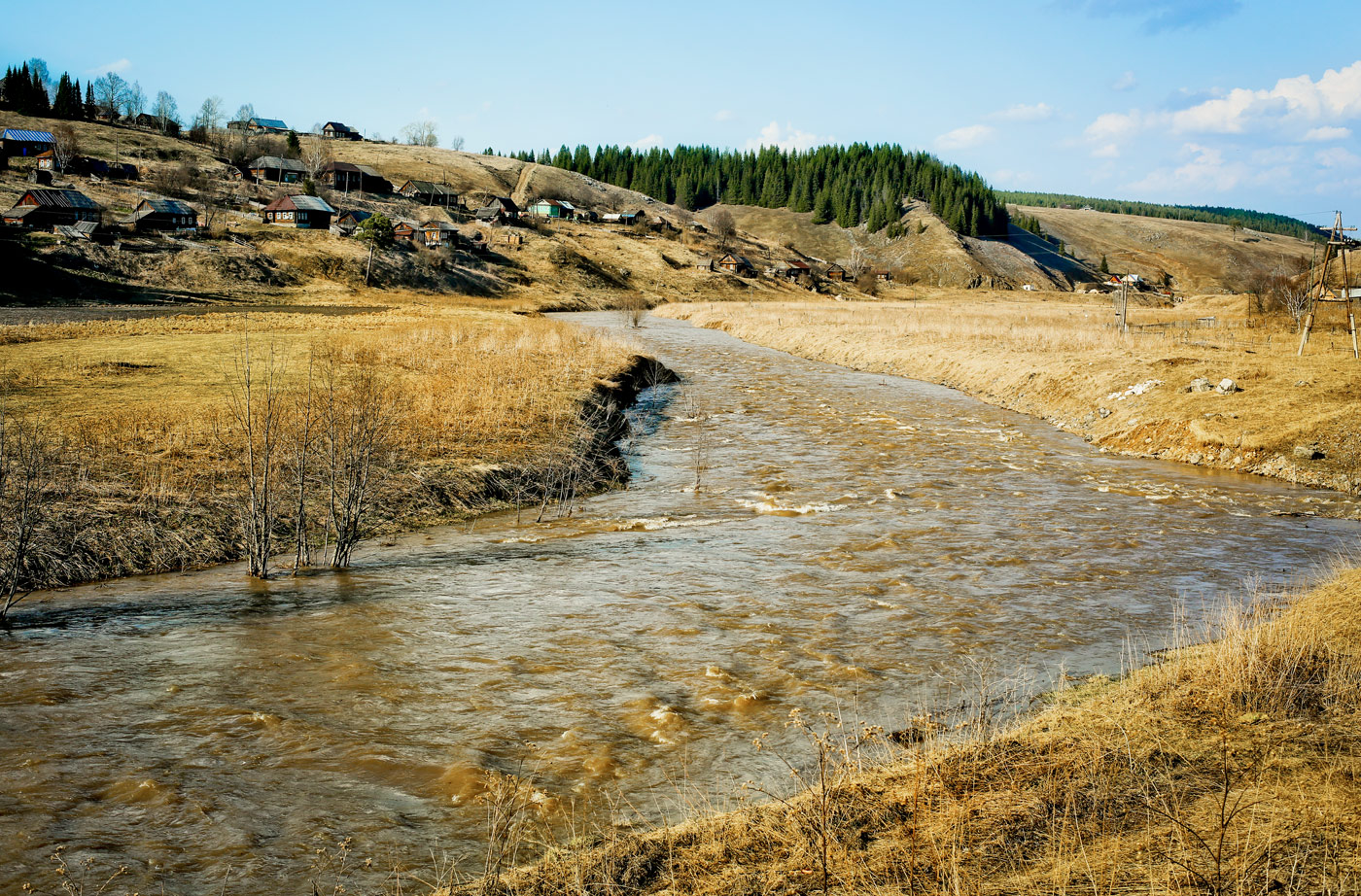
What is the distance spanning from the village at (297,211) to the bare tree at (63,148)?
0.57 ft

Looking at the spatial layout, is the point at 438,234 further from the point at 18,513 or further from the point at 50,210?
the point at 18,513

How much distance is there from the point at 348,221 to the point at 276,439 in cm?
11005

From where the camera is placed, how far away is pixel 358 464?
1357cm

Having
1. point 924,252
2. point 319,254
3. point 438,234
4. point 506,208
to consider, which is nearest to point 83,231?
point 319,254

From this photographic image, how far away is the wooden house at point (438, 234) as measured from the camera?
11412 cm

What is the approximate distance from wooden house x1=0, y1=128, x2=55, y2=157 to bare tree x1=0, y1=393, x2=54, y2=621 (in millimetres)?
135744

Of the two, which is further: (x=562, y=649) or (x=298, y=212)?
(x=298, y=212)

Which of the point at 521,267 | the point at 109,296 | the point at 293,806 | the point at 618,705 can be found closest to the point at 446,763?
the point at 293,806

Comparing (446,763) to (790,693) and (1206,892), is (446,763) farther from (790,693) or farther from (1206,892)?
(1206,892)

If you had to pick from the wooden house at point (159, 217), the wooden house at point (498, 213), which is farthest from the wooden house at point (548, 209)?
the wooden house at point (159, 217)

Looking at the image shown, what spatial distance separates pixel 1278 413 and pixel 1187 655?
17.0 metres

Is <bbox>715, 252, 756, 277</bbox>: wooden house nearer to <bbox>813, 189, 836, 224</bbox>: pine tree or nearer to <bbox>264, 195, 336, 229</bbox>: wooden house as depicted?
<bbox>813, 189, 836, 224</bbox>: pine tree

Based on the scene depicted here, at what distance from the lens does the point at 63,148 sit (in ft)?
363

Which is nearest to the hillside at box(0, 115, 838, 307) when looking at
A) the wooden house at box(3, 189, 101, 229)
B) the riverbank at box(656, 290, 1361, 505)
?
the wooden house at box(3, 189, 101, 229)
